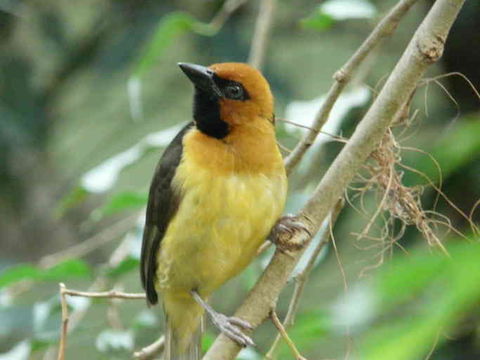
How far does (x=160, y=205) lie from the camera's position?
230 cm

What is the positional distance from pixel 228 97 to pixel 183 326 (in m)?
0.75

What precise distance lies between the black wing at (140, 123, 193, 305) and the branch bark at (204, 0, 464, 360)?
571 millimetres

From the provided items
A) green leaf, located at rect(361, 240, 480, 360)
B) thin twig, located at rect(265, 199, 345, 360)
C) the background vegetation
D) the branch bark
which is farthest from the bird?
green leaf, located at rect(361, 240, 480, 360)

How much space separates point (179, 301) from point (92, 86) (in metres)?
2.17

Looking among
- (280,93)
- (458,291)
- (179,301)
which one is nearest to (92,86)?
(280,93)

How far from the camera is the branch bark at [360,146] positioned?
1.42 meters

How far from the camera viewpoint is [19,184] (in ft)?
14.8

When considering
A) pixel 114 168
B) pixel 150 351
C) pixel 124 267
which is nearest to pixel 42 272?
pixel 124 267

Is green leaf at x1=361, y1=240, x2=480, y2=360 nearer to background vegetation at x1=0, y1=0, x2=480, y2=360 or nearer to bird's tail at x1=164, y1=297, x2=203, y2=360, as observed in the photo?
background vegetation at x1=0, y1=0, x2=480, y2=360

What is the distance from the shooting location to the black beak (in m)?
2.24

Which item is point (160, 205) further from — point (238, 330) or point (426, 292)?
point (426, 292)

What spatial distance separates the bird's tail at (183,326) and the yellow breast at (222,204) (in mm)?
294

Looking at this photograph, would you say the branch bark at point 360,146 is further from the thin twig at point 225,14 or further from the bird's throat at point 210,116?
the thin twig at point 225,14

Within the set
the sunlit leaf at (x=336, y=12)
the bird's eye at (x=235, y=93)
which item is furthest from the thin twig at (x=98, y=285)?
the sunlit leaf at (x=336, y=12)
